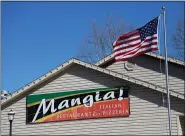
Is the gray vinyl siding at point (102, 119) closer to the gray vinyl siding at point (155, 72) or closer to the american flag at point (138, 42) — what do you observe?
the american flag at point (138, 42)

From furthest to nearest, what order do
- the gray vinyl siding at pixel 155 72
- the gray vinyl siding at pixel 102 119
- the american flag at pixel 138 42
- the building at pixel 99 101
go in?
the gray vinyl siding at pixel 155 72 < the building at pixel 99 101 < the gray vinyl siding at pixel 102 119 < the american flag at pixel 138 42

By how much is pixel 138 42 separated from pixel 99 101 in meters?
4.02

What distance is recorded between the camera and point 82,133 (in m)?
19.2

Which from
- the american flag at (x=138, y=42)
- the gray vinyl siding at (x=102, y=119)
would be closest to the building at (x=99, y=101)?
the gray vinyl siding at (x=102, y=119)

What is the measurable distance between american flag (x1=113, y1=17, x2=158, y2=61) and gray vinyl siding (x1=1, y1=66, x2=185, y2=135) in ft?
7.01

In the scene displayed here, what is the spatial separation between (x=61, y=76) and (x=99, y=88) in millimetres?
2338

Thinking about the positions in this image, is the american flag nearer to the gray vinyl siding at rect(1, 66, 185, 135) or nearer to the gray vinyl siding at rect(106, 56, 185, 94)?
the gray vinyl siding at rect(1, 66, 185, 135)

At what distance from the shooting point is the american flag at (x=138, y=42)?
16.5 metres

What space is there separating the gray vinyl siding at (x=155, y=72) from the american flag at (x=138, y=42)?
12.7 ft

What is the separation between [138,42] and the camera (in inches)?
675

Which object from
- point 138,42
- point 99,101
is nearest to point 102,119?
point 99,101

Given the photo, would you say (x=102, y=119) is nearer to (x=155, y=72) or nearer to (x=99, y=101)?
(x=99, y=101)

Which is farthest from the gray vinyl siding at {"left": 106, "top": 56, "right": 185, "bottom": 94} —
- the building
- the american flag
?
the american flag

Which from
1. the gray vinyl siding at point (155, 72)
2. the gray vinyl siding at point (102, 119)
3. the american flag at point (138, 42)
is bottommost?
the gray vinyl siding at point (102, 119)
